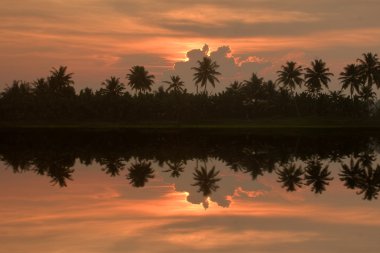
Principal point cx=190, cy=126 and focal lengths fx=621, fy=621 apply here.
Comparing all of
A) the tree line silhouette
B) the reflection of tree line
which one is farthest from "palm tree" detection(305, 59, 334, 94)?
the reflection of tree line

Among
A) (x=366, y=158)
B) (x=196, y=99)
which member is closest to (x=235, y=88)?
(x=196, y=99)

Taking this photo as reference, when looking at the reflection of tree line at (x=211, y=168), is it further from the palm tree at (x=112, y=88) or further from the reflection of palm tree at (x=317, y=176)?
the palm tree at (x=112, y=88)

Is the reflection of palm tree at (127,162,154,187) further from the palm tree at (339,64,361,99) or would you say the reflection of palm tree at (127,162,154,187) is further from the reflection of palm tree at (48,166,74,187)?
the palm tree at (339,64,361,99)

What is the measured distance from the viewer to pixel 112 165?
29406mm

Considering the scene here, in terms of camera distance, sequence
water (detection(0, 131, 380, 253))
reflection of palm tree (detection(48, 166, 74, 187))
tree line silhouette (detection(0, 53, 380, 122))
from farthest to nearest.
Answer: tree line silhouette (detection(0, 53, 380, 122)) → reflection of palm tree (detection(48, 166, 74, 187)) → water (detection(0, 131, 380, 253))

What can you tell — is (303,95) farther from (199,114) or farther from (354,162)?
(354,162)

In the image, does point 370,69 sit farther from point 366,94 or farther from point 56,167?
point 56,167

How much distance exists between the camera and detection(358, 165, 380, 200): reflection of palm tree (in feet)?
64.7

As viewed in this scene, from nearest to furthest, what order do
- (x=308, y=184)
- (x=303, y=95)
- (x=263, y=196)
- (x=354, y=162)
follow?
(x=263, y=196) → (x=308, y=184) → (x=354, y=162) → (x=303, y=95)

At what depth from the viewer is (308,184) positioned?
73.2ft

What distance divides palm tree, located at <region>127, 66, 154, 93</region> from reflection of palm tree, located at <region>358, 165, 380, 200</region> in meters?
89.9

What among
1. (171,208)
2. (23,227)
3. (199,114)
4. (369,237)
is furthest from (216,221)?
(199,114)

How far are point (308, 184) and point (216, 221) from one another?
7.88 m

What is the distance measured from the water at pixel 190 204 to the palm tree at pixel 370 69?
→ 76.8 meters
